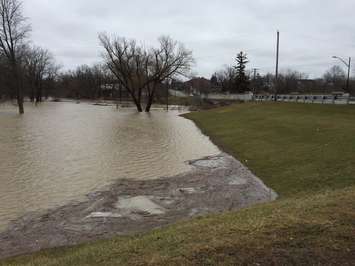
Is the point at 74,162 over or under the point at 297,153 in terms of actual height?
under

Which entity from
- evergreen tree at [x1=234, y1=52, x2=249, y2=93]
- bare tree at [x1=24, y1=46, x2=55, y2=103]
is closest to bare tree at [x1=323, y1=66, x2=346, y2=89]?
evergreen tree at [x1=234, y1=52, x2=249, y2=93]

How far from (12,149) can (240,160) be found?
10.8 m

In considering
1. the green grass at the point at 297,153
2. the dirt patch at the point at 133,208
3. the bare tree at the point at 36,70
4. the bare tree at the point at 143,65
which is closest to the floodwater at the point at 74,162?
the dirt patch at the point at 133,208

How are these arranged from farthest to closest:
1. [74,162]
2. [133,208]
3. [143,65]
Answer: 1. [143,65]
2. [74,162]
3. [133,208]

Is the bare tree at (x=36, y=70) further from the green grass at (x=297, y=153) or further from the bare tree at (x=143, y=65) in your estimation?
the green grass at (x=297, y=153)

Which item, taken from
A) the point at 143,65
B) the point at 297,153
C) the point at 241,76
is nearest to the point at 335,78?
the point at 241,76

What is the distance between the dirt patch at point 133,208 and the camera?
6812 mm

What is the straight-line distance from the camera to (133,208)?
8.53 m

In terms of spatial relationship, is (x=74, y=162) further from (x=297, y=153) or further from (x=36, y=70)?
(x=36, y=70)

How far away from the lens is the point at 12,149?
17.4 m

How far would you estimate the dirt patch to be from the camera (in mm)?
6812

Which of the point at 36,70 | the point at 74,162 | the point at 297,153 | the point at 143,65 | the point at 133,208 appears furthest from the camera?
the point at 36,70

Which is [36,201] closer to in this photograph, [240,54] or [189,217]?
[189,217]

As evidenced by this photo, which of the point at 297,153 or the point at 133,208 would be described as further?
the point at 297,153
